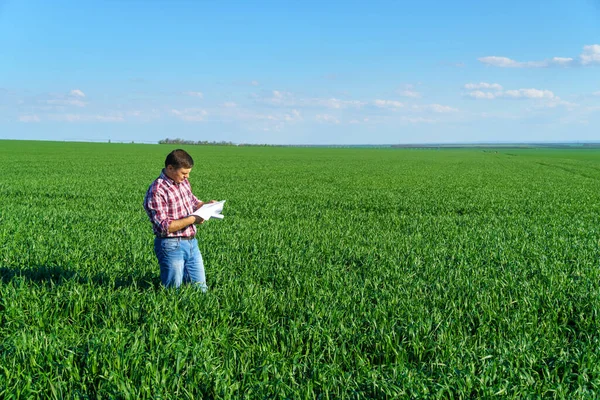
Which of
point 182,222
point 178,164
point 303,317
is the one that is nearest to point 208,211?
point 182,222

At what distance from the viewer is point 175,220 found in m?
5.12

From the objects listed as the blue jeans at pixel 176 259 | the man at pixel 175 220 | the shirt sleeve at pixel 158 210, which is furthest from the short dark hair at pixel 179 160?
the blue jeans at pixel 176 259

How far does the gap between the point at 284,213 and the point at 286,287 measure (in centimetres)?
864

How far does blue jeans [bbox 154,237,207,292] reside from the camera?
5379mm

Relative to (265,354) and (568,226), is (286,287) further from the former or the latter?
(568,226)

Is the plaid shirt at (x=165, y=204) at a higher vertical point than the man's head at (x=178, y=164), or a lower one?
lower

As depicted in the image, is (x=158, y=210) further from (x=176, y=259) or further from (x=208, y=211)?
(x=176, y=259)

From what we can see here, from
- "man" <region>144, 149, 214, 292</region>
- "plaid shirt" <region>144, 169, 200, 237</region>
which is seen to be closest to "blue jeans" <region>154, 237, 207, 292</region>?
"man" <region>144, 149, 214, 292</region>

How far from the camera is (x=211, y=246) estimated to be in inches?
363

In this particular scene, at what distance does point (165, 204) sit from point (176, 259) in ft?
2.50

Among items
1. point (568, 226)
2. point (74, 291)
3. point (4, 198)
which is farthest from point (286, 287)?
point (4, 198)

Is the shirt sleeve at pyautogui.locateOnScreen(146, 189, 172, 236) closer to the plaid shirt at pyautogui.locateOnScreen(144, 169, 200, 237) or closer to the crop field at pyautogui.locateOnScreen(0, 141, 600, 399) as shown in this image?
the plaid shirt at pyautogui.locateOnScreen(144, 169, 200, 237)

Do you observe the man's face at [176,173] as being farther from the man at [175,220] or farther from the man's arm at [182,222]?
the man's arm at [182,222]

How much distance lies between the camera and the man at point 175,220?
509cm
